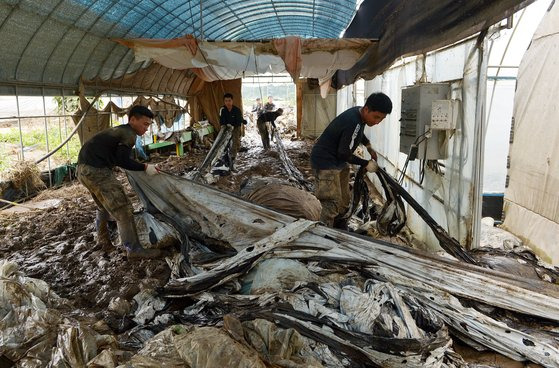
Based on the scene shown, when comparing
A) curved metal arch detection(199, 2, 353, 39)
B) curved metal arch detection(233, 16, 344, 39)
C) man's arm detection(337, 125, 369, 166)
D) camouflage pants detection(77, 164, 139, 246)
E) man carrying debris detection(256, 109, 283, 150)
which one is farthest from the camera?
curved metal arch detection(233, 16, 344, 39)

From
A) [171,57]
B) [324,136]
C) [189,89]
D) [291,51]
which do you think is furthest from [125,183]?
[189,89]

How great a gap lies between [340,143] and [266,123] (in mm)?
10075

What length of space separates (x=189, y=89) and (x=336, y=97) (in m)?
7.14

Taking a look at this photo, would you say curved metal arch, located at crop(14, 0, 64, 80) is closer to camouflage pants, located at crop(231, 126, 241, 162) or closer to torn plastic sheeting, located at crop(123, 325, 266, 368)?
camouflage pants, located at crop(231, 126, 241, 162)

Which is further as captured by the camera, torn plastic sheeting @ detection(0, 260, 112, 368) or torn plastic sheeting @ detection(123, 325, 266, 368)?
torn plastic sheeting @ detection(0, 260, 112, 368)

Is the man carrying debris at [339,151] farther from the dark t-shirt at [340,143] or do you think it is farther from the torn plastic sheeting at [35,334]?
the torn plastic sheeting at [35,334]

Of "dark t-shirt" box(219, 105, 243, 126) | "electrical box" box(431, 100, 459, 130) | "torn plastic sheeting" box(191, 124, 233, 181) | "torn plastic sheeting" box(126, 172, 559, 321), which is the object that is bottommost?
"torn plastic sheeting" box(126, 172, 559, 321)

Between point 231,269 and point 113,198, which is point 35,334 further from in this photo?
point 113,198

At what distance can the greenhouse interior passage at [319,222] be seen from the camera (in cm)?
232

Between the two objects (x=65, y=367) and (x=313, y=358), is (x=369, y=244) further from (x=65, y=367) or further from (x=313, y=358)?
(x=65, y=367)

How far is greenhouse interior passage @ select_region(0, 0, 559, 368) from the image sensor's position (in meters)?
2.32

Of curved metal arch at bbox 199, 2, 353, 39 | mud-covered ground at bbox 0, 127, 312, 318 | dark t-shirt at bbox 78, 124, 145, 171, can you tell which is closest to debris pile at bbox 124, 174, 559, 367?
mud-covered ground at bbox 0, 127, 312, 318

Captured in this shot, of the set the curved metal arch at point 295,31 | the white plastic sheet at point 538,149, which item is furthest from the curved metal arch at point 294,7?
the white plastic sheet at point 538,149

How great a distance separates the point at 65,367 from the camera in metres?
2.15
